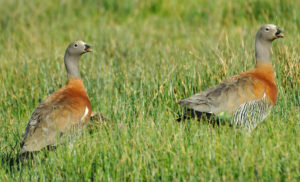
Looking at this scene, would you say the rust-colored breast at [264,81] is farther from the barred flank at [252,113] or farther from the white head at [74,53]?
the white head at [74,53]

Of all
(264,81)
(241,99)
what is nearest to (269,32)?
(264,81)

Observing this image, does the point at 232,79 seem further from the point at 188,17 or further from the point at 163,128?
the point at 188,17

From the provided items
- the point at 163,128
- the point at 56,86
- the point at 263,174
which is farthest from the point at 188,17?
the point at 263,174

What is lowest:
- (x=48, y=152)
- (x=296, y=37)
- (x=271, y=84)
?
(x=48, y=152)

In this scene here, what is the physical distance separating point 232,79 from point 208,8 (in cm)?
622

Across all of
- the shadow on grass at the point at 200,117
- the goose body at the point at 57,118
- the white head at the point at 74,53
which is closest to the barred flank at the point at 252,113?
the shadow on grass at the point at 200,117

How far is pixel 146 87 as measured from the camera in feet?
24.5

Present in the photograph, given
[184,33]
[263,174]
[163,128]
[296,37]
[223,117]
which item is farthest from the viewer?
[184,33]

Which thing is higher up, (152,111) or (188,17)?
(188,17)

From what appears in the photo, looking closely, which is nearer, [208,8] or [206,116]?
[206,116]

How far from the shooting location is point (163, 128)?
18.8ft

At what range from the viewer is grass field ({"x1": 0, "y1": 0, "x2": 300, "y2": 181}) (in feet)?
16.3

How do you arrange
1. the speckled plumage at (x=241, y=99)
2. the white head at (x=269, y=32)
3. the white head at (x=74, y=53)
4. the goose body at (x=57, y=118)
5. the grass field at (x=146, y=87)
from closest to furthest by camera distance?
the grass field at (x=146, y=87) < the goose body at (x=57, y=118) < the speckled plumage at (x=241, y=99) < the white head at (x=269, y=32) < the white head at (x=74, y=53)

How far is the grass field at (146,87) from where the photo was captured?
195 inches
